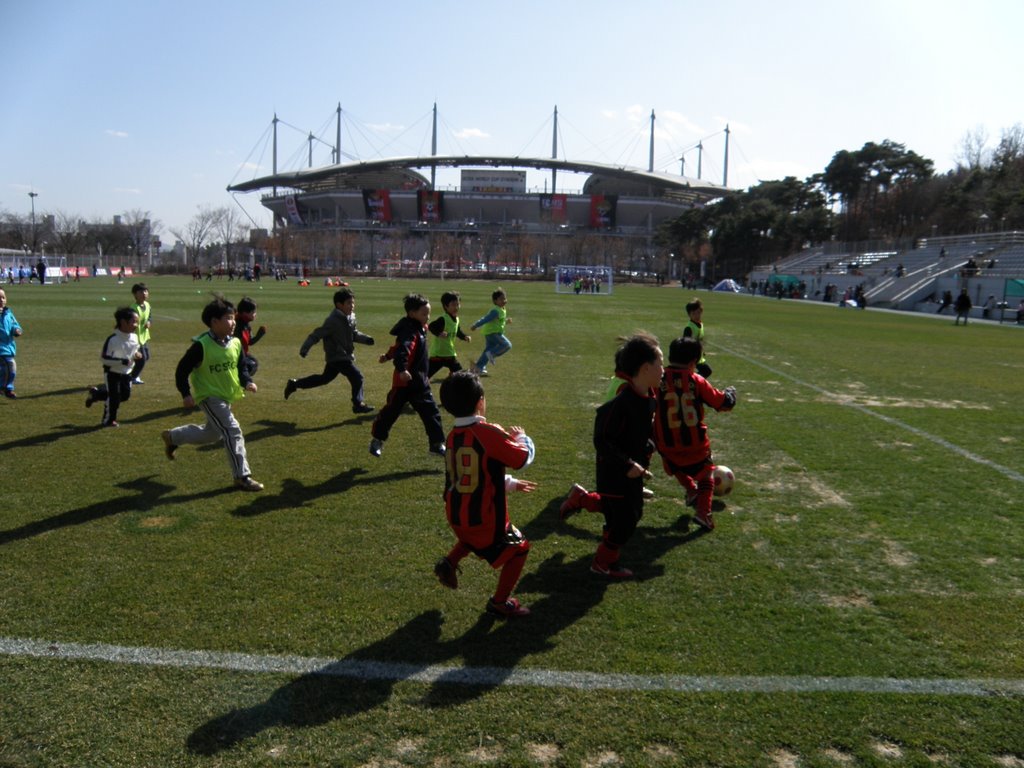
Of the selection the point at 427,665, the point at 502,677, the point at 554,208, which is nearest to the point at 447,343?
the point at 427,665

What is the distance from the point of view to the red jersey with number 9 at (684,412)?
561cm

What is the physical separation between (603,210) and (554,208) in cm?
842

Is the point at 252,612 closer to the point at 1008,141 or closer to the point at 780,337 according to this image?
the point at 780,337

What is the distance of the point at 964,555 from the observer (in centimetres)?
521

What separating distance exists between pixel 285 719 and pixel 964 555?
4702mm

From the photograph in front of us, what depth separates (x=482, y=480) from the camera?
159 inches

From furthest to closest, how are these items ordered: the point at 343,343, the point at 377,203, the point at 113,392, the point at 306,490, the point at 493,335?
1. the point at 377,203
2. the point at 493,335
3. the point at 343,343
4. the point at 113,392
5. the point at 306,490

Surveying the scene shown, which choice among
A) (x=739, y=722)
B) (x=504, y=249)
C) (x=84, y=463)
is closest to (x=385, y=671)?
(x=739, y=722)

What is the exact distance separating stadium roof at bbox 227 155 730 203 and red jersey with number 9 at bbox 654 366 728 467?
130 meters

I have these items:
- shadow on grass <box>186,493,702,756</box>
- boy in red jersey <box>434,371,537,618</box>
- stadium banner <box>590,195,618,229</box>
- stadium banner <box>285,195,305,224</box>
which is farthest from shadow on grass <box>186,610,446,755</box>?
stadium banner <box>285,195,305,224</box>

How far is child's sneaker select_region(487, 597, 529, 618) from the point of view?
4133 mm

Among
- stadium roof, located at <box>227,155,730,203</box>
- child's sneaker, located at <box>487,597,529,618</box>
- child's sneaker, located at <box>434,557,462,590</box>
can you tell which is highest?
stadium roof, located at <box>227,155,730,203</box>

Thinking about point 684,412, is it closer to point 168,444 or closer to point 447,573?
point 447,573

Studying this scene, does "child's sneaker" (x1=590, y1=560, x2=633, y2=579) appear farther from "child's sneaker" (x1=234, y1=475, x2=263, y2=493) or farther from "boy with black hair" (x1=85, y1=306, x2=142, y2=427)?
"boy with black hair" (x1=85, y1=306, x2=142, y2=427)
